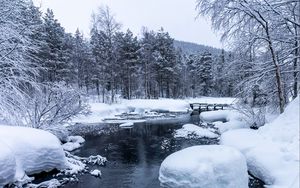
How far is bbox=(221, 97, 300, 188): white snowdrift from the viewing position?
8445mm

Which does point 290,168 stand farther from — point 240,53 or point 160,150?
point 160,150

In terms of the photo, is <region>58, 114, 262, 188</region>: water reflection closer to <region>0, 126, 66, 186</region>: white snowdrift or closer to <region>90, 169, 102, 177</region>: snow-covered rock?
<region>90, 169, 102, 177</region>: snow-covered rock

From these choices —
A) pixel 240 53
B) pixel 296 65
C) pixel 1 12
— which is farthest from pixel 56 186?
pixel 296 65

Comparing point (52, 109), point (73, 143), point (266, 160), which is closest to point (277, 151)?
point (266, 160)

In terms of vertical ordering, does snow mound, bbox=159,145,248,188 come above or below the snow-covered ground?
below

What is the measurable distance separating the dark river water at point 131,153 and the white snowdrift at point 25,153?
138cm

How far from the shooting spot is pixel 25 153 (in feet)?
35.1

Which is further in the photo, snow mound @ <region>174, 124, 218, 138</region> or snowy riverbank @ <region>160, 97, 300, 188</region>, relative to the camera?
snow mound @ <region>174, 124, 218, 138</region>

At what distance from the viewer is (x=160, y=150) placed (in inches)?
666

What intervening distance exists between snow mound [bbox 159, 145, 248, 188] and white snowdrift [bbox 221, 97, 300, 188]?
3.58ft

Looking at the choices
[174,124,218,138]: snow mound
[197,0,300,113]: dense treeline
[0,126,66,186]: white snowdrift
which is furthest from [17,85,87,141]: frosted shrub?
[197,0,300,113]: dense treeline

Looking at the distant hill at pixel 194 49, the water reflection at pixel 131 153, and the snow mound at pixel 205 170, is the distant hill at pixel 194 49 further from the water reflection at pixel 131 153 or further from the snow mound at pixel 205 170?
the snow mound at pixel 205 170

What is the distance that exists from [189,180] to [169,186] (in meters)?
0.73

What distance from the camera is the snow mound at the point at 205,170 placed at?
7852mm
